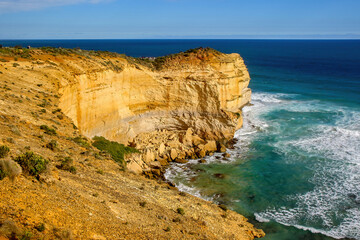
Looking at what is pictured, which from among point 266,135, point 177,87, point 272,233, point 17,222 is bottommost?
point 272,233

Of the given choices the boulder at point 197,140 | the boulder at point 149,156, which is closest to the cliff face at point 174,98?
the boulder at point 197,140

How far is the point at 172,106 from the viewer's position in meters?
32.4

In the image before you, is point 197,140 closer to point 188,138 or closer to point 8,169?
point 188,138

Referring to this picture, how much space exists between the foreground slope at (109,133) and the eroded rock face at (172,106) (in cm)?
11

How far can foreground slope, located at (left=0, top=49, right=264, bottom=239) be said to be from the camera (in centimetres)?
909

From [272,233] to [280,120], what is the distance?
988 inches

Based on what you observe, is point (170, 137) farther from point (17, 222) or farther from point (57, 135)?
point (17, 222)

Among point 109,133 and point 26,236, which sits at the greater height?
point 26,236

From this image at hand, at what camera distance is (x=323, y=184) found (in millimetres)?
23594

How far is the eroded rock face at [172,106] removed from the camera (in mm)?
27906

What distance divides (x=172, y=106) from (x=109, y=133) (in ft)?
26.7

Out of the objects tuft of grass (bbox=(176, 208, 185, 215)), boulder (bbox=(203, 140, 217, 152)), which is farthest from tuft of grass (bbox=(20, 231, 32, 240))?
boulder (bbox=(203, 140, 217, 152))

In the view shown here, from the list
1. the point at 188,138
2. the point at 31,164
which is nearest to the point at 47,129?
the point at 31,164

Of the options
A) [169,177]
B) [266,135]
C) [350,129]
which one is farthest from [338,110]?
[169,177]
